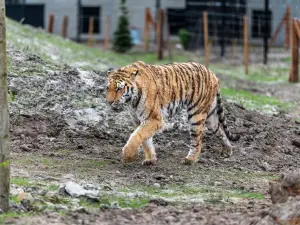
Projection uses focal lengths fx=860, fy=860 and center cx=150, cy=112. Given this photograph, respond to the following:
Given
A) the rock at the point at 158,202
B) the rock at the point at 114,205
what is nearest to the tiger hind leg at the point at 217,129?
the rock at the point at 158,202

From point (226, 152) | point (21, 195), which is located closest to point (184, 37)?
point (226, 152)

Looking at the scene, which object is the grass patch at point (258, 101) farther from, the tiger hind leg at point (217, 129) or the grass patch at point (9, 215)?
the grass patch at point (9, 215)

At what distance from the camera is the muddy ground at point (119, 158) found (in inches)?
302

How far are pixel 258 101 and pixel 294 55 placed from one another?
506 centimetres

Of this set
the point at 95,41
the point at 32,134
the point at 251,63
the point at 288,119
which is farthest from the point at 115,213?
the point at 95,41

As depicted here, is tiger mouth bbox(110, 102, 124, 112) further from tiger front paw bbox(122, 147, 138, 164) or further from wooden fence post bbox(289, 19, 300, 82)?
wooden fence post bbox(289, 19, 300, 82)

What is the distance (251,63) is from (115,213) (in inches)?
843

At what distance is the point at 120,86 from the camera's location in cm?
1006

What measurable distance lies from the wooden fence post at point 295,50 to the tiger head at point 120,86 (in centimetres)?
1165

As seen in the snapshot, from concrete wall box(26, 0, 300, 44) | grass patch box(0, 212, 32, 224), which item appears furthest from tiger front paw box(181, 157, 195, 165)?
concrete wall box(26, 0, 300, 44)

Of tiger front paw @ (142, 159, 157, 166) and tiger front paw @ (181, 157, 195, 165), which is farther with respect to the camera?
tiger front paw @ (181, 157, 195, 165)

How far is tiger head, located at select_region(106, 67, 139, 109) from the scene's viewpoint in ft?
32.9

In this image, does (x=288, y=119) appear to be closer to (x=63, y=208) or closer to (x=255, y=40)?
(x=63, y=208)

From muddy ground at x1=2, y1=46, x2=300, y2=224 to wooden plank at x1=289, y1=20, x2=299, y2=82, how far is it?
6.37m
